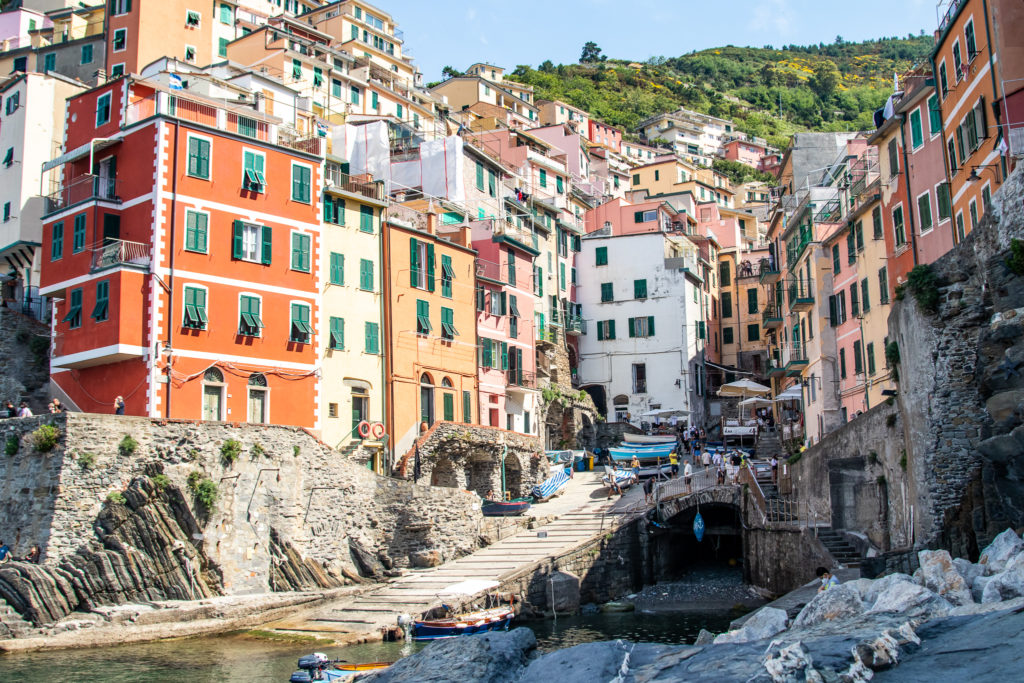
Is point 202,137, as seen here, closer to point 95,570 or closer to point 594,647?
point 95,570

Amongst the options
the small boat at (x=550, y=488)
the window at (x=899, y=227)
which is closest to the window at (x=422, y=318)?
the small boat at (x=550, y=488)

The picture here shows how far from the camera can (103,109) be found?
132 feet

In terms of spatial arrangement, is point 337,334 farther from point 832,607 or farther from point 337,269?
point 832,607

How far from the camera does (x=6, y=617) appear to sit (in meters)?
29.0

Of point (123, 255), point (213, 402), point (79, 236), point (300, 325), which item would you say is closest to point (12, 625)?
point (213, 402)

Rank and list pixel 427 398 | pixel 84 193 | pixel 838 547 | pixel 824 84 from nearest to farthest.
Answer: pixel 838 547, pixel 84 193, pixel 427 398, pixel 824 84

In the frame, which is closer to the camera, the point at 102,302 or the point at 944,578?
the point at 944,578

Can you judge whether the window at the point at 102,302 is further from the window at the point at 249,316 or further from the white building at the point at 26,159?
Answer: the white building at the point at 26,159

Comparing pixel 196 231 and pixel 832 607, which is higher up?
pixel 196 231

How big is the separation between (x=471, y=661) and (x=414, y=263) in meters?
36.0

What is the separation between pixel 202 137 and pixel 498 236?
65.0ft

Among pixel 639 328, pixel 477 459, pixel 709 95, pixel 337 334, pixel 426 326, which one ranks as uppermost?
pixel 709 95

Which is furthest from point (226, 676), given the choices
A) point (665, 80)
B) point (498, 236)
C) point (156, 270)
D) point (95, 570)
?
point (665, 80)

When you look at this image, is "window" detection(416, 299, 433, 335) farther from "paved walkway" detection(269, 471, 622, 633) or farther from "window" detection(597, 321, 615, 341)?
"window" detection(597, 321, 615, 341)
